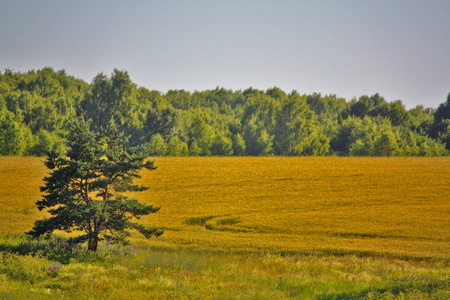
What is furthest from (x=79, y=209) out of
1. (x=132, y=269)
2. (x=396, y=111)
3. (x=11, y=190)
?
(x=396, y=111)

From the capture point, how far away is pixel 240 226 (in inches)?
969

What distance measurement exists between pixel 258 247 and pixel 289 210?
1213 cm

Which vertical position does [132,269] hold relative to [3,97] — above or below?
below

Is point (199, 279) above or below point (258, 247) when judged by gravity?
above

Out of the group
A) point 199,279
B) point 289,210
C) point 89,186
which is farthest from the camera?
point 289,210

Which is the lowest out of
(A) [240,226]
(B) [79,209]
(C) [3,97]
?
(A) [240,226]

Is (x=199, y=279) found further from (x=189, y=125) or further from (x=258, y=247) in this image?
(x=189, y=125)

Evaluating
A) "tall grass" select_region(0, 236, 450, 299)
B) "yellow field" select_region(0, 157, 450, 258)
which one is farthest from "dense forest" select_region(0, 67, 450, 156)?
"tall grass" select_region(0, 236, 450, 299)

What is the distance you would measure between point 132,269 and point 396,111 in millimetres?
128334

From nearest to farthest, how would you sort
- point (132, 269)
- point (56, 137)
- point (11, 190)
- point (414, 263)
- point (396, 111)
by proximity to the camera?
point (132, 269) → point (414, 263) → point (11, 190) → point (56, 137) → point (396, 111)

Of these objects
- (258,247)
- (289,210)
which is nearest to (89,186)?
(258,247)

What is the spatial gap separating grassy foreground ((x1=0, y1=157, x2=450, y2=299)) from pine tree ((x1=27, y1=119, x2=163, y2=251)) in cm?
89

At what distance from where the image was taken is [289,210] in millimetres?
30656

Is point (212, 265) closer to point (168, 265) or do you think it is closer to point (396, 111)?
point (168, 265)
